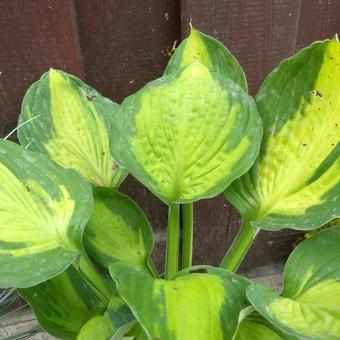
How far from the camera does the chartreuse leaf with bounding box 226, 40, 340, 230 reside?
0.68 metres

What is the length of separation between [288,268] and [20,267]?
349 millimetres

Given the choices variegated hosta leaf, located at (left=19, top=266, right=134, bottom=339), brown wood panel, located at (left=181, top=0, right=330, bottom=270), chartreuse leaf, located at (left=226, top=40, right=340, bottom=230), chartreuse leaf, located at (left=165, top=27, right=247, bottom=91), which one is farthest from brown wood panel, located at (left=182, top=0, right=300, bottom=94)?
variegated hosta leaf, located at (left=19, top=266, right=134, bottom=339)

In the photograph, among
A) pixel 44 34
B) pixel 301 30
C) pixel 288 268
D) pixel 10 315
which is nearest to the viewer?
pixel 288 268

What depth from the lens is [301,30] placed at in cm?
102

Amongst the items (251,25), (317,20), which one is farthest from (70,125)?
(317,20)

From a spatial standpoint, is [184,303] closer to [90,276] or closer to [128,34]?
[90,276]

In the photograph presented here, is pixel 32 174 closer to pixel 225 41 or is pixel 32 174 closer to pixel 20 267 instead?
pixel 20 267

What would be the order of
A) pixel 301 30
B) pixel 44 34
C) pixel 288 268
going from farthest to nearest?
pixel 301 30 < pixel 44 34 < pixel 288 268

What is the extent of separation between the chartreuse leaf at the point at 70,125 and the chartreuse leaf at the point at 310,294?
311 millimetres

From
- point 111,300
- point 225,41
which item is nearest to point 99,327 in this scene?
point 111,300

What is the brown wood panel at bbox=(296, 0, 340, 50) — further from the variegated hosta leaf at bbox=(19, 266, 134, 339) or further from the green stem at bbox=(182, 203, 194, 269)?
the variegated hosta leaf at bbox=(19, 266, 134, 339)

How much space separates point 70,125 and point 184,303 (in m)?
0.36

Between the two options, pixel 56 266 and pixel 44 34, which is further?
pixel 44 34

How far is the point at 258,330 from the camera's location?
702mm
